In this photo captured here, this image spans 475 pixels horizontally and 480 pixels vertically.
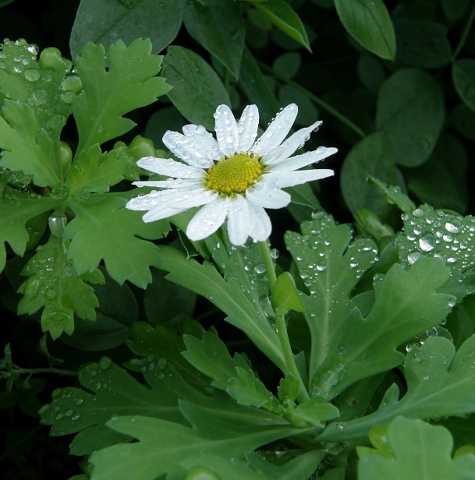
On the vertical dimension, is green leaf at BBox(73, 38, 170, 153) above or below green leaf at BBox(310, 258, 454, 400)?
above

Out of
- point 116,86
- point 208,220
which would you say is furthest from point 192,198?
point 116,86

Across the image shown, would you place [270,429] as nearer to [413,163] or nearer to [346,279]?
[346,279]

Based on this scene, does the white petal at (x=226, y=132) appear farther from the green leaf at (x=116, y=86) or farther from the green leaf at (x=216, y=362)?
the green leaf at (x=216, y=362)

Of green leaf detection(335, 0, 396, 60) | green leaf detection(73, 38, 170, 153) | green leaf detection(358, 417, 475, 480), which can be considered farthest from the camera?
green leaf detection(335, 0, 396, 60)

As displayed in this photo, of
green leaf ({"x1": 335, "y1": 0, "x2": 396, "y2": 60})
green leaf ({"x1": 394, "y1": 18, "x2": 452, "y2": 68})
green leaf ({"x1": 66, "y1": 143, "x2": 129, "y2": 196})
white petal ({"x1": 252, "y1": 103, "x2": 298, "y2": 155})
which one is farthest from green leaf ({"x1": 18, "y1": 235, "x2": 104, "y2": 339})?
green leaf ({"x1": 394, "y1": 18, "x2": 452, "y2": 68})

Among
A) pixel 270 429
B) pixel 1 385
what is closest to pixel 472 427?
pixel 270 429

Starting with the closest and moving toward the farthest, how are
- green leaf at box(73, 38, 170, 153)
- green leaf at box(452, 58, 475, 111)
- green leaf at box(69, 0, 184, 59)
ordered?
green leaf at box(73, 38, 170, 153) → green leaf at box(69, 0, 184, 59) → green leaf at box(452, 58, 475, 111)

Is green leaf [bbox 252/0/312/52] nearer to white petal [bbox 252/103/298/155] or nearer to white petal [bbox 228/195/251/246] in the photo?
white petal [bbox 252/103/298/155]

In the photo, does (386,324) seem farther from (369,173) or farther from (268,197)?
(369,173)
